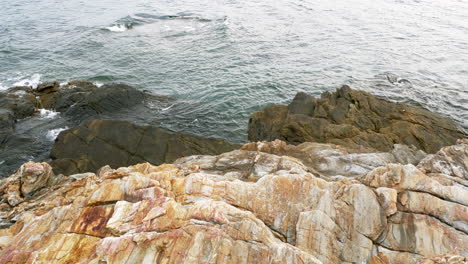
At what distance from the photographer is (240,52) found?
138 feet

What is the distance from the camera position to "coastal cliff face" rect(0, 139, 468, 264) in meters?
8.63

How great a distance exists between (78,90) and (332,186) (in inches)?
1066

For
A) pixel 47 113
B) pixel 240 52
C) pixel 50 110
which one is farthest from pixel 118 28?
pixel 47 113

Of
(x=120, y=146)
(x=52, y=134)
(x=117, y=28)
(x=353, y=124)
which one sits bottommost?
(x=52, y=134)

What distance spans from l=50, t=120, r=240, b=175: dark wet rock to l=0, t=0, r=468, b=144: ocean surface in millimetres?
4326

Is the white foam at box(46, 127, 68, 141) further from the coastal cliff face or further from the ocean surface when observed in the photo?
the coastal cliff face

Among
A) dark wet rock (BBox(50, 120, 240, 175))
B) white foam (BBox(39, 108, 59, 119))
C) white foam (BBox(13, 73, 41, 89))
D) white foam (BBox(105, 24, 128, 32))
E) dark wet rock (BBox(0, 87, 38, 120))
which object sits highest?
dark wet rock (BBox(50, 120, 240, 175))

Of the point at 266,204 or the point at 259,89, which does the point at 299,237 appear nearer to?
the point at 266,204

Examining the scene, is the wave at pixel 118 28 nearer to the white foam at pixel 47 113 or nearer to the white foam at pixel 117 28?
the white foam at pixel 117 28

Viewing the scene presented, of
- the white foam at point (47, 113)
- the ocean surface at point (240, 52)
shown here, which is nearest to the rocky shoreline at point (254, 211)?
the ocean surface at point (240, 52)

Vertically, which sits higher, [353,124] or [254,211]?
[254,211]

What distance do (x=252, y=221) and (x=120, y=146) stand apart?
46.5 feet

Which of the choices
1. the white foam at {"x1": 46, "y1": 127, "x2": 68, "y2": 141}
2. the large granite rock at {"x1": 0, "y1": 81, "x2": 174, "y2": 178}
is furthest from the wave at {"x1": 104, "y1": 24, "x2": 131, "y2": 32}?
the white foam at {"x1": 46, "y1": 127, "x2": 68, "y2": 141}

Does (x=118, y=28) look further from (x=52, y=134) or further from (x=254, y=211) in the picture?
(x=254, y=211)
